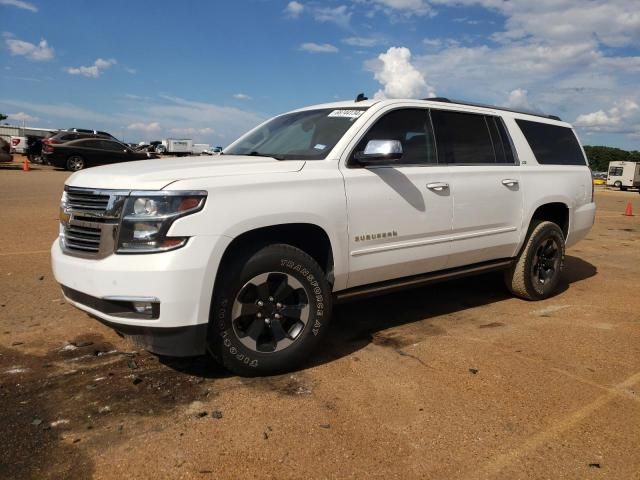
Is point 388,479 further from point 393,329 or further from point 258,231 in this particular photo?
point 393,329

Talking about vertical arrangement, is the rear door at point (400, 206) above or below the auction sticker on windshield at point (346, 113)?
below

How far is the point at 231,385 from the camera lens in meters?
3.41

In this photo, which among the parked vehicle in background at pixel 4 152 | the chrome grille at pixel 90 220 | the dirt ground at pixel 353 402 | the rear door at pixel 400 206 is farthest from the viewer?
the parked vehicle in background at pixel 4 152

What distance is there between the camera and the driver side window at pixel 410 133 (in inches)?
165

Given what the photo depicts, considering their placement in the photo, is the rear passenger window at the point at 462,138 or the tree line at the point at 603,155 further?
the tree line at the point at 603,155

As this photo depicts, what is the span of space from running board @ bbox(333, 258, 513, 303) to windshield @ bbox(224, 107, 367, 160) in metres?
1.02

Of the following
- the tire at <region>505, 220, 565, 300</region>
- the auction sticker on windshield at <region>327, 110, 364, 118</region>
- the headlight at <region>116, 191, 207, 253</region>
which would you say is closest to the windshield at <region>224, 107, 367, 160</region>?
the auction sticker on windshield at <region>327, 110, 364, 118</region>

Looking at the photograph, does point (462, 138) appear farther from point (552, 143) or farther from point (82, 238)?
point (82, 238)

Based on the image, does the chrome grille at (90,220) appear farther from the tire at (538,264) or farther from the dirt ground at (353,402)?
the tire at (538,264)

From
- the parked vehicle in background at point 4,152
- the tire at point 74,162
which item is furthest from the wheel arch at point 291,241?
the parked vehicle in background at point 4,152

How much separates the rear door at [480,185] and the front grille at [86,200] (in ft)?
8.83

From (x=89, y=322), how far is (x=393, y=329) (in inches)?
101

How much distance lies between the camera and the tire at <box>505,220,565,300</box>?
5.34 metres

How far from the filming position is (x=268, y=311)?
11.5 feet
